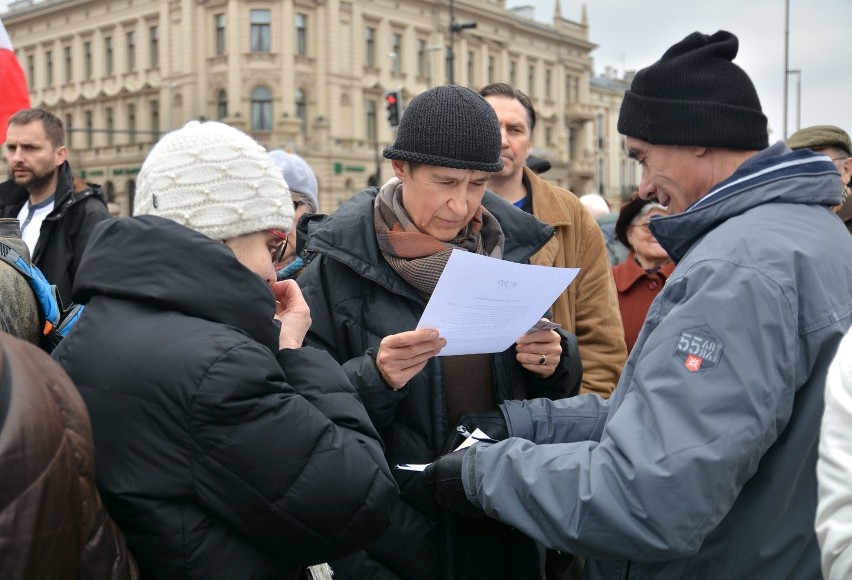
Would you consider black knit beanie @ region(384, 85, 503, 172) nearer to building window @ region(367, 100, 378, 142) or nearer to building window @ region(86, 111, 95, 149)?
building window @ region(367, 100, 378, 142)

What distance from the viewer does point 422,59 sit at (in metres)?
46.2

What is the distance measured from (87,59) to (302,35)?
13.6 metres

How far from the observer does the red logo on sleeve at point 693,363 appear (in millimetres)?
1653

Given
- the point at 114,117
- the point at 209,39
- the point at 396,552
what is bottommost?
the point at 396,552

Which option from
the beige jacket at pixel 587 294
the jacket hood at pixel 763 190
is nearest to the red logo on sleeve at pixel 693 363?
the jacket hood at pixel 763 190

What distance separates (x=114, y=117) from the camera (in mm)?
45750

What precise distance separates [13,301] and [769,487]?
1.83 metres

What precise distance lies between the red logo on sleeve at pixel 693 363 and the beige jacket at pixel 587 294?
1.62 metres

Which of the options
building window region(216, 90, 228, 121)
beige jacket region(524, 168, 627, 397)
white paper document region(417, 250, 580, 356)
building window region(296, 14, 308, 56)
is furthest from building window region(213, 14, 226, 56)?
white paper document region(417, 250, 580, 356)

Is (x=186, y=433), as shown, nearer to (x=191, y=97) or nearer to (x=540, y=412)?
(x=540, y=412)

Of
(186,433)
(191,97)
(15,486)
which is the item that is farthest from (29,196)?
(191,97)

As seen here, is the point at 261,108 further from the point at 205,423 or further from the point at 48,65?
the point at 205,423

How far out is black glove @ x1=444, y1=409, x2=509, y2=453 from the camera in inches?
93.1

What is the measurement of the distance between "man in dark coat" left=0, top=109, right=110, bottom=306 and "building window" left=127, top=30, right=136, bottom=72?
4243cm
